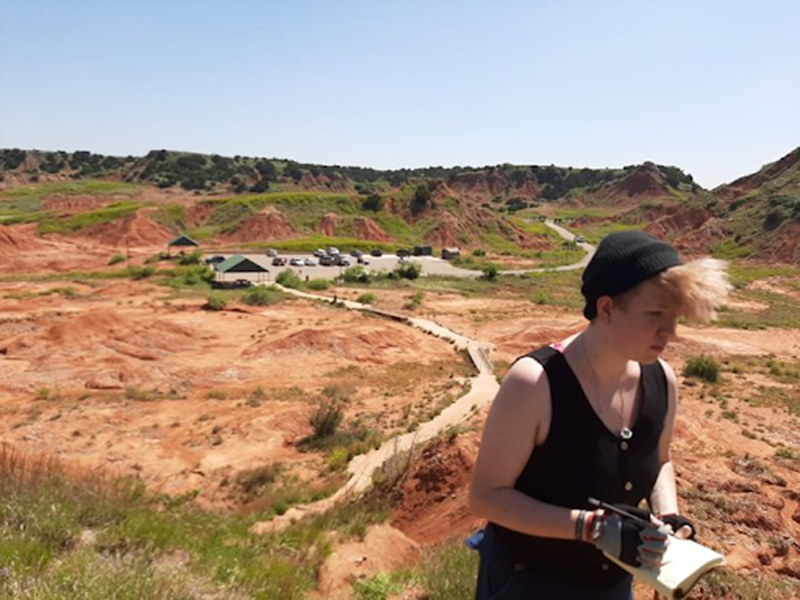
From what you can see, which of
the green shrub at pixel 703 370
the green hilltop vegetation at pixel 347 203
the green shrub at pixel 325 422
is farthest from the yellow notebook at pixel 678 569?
the green hilltop vegetation at pixel 347 203

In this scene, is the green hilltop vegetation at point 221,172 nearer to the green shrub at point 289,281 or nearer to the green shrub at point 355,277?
the green shrub at point 355,277

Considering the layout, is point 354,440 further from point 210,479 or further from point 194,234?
point 194,234

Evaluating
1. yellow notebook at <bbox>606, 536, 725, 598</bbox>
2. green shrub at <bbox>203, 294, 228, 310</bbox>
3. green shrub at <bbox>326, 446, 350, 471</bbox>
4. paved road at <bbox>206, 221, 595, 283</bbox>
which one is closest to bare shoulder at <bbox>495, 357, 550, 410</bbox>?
yellow notebook at <bbox>606, 536, 725, 598</bbox>

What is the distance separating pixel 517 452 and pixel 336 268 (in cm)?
5121

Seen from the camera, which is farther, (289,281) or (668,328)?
(289,281)

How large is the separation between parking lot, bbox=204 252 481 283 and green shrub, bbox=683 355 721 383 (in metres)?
30.4

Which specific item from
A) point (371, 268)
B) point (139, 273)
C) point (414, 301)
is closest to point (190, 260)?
point (139, 273)

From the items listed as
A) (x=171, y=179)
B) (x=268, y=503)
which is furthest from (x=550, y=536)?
(x=171, y=179)

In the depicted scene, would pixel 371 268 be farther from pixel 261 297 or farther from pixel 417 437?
pixel 417 437

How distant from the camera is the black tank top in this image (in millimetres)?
2064

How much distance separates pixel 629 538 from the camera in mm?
1945

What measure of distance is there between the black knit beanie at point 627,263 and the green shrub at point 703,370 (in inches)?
808

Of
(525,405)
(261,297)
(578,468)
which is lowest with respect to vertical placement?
(261,297)

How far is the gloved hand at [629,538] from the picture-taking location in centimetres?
192
